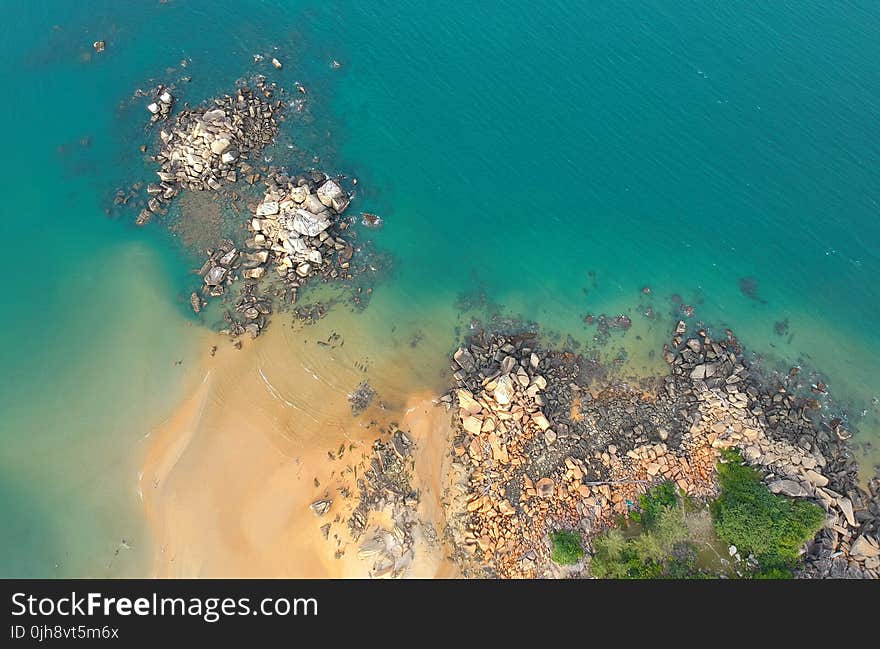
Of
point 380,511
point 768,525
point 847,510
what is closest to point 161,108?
point 380,511

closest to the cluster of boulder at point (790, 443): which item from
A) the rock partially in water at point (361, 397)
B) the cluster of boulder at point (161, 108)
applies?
the rock partially in water at point (361, 397)

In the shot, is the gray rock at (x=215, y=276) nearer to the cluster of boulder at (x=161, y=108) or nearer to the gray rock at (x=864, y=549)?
the cluster of boulder at (x=161, y=108)

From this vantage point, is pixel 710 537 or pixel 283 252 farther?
pixel 283 252

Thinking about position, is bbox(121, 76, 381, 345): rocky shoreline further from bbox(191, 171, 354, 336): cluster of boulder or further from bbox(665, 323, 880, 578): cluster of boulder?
bbox(665, 323, 880, 578): cluster of boulder

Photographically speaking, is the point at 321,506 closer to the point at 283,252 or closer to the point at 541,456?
the point at 541,456

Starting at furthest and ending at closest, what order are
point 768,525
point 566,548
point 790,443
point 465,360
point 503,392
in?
point 465,360, point 790,443, point 503,392, point 768,525, point 566,548
